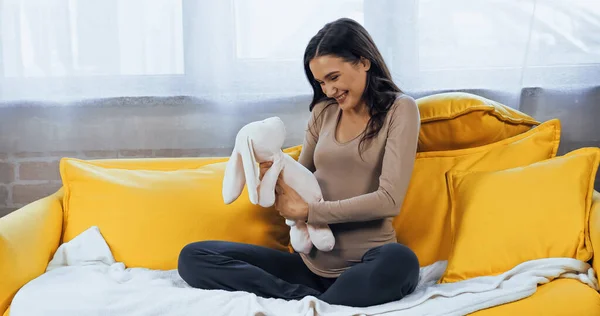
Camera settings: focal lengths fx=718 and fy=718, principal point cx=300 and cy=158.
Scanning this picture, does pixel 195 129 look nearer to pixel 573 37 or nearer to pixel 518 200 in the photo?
pixel 518 200

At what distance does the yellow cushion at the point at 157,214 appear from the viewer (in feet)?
6.36

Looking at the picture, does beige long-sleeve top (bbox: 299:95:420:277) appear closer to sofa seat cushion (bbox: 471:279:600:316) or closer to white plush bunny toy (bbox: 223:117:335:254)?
white plush bunny toy (bbox: 223:117:335:254)

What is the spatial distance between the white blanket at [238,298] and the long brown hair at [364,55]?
17.5 inches

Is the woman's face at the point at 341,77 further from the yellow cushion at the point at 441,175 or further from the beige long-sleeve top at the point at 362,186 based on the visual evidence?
the yellow cushion at the point at 441,175

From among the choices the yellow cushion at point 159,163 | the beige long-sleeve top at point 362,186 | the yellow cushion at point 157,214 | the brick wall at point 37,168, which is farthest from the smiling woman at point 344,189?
the brick wall at point 37,168

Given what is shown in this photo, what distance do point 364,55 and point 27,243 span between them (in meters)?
0.96

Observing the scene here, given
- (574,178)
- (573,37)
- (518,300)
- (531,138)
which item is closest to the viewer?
(518,300)

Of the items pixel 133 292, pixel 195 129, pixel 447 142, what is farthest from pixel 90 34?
pixel 447 142

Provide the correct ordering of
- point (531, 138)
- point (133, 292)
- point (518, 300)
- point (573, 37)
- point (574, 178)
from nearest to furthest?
point (518, 300), point (133, 292), point (574, 178), point (531, 138), point (573, 37)

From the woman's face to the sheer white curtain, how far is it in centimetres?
57

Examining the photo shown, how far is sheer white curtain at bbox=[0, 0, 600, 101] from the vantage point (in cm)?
231

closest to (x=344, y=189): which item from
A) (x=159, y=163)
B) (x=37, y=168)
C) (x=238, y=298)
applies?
(x=238, y=298)

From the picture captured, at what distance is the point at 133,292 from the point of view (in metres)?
1.64

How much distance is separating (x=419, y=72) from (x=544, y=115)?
1.40 feet
